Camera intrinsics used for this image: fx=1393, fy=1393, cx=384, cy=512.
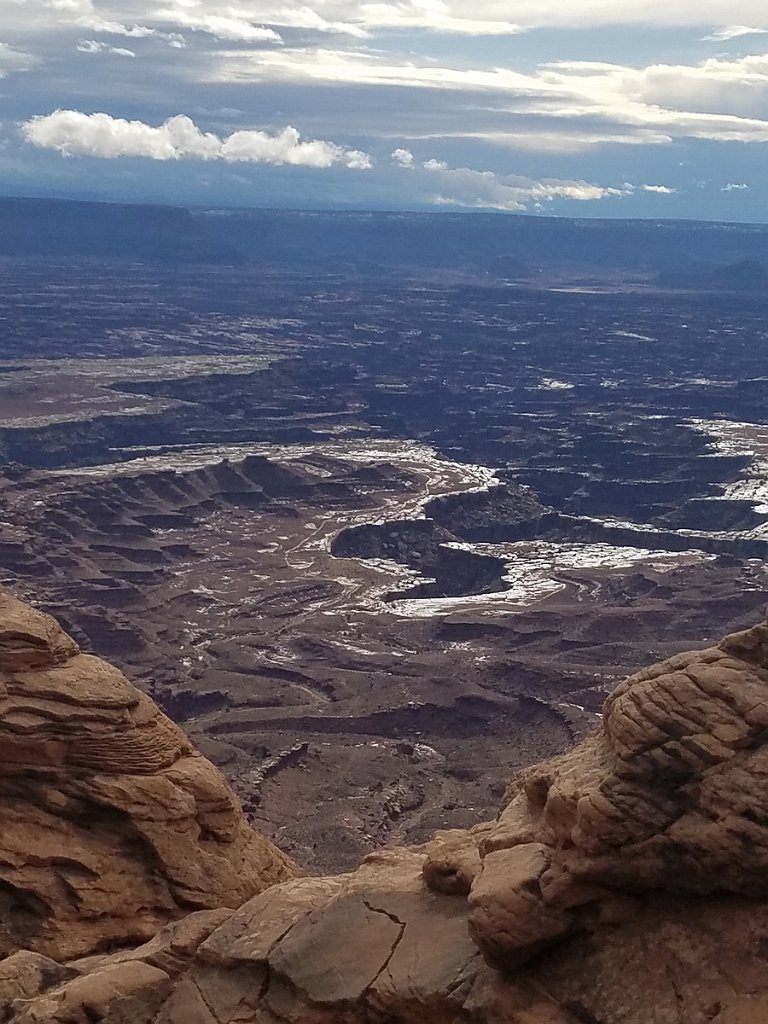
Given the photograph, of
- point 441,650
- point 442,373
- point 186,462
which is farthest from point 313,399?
point 441,650

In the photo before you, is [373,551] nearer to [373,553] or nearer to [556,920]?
[373,553]

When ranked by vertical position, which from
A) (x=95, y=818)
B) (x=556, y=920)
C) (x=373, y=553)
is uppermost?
(x=556, y=920)

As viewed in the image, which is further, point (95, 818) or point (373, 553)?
point (373, 553)

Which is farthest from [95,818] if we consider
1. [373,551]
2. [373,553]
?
[373,551]

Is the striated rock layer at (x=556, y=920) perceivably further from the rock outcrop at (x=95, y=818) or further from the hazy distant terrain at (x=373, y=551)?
the hazy distant terrain at (x=373, y=551)

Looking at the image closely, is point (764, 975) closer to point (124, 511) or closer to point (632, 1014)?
point (632, 1014)

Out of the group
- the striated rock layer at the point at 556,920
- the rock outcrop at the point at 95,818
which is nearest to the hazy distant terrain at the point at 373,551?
the rock outcrop at the point at 95,818
